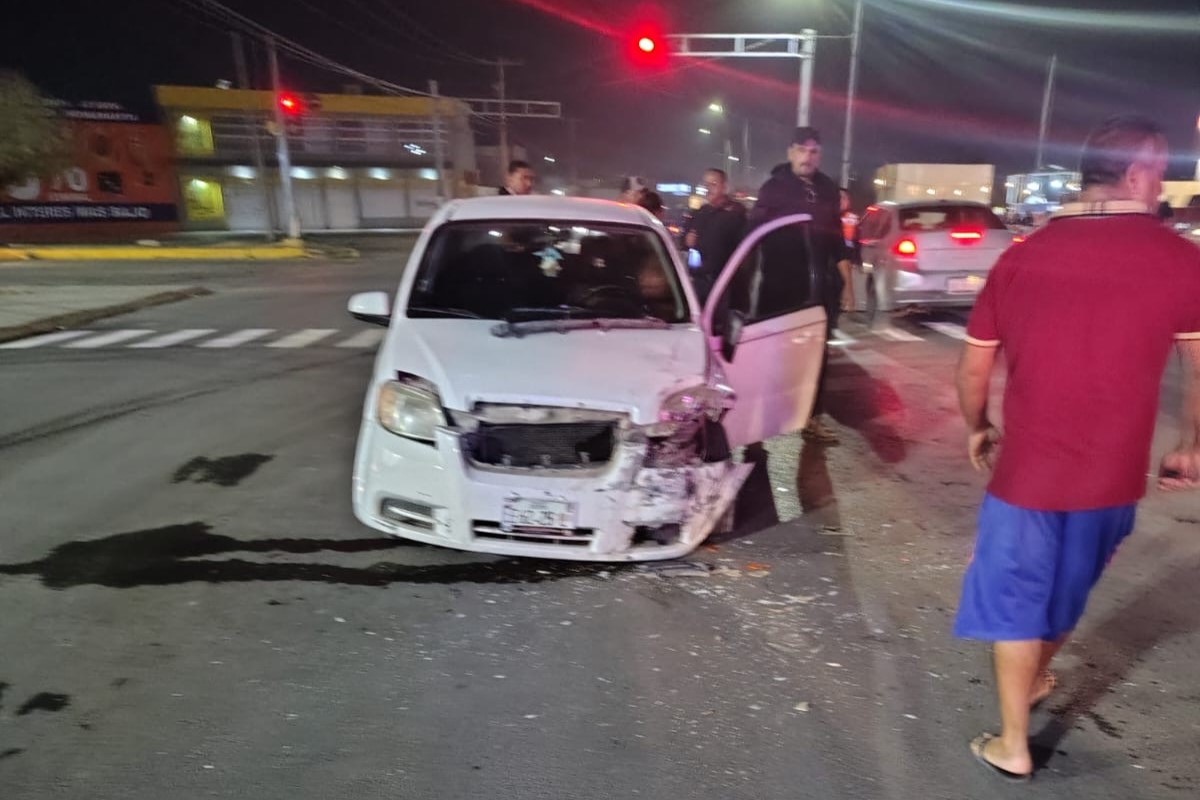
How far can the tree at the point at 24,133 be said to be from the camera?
31875 millimetres

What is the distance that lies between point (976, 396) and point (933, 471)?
336cm

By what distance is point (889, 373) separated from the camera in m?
8.91

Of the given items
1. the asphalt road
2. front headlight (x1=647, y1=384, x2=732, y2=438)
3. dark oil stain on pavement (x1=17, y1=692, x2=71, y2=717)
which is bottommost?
the asphalt road

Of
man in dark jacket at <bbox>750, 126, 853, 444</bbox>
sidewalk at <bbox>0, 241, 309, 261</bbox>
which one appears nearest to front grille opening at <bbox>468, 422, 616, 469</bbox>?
man in dark jacket at <bbox>750, 126, 853, 444</bbox>

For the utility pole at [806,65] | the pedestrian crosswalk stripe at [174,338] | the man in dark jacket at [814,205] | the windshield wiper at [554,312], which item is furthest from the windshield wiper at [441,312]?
the utility pole at [806,65]

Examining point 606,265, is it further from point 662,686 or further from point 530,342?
point 662,686

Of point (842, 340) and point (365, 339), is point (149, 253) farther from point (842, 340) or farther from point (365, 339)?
point (842, 340)

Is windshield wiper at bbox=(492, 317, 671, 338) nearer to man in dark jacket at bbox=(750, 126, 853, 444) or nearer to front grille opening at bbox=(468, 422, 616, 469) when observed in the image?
front grille opening at bbox=(468, 422, 616, 469)

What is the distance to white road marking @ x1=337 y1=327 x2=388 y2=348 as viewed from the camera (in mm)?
10789

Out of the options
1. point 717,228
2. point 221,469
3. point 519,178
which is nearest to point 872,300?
point 717,228

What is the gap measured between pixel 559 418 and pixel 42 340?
31.4ft

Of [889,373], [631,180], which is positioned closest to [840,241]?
[889,373]

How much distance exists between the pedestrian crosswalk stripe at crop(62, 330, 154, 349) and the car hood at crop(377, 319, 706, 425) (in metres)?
7.58

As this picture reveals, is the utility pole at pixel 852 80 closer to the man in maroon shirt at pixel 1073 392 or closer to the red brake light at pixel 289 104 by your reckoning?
the red brake light at pixel 289 104
